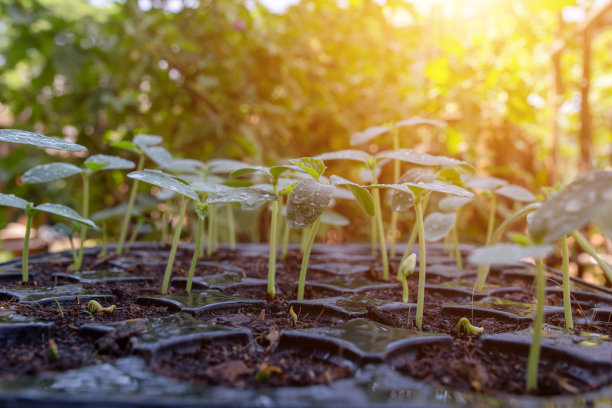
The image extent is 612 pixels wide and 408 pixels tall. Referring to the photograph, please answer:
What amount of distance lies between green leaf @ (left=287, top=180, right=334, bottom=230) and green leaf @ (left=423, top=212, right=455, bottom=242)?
1.12ft

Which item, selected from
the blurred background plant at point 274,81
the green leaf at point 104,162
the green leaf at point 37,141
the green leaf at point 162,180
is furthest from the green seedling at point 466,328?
the blurred background plant at point 274,81

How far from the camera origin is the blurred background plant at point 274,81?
1.98 meters

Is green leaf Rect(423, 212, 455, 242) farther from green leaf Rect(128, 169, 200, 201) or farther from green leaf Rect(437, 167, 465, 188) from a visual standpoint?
green leaf Rect(128, 169, 200, 201)

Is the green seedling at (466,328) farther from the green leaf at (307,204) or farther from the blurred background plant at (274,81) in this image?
the blurred background plant at (274,81)

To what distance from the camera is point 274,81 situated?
2168 millimetres

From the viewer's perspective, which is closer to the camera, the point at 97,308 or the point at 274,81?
the point at 97,308

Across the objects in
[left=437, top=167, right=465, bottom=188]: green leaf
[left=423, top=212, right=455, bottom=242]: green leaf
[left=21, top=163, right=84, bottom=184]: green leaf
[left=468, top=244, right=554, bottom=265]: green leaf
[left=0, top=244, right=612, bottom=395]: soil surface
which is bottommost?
[left=0, top=244, right=612, bottom=395]: soil surface

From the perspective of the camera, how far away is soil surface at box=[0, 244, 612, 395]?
0.44 m

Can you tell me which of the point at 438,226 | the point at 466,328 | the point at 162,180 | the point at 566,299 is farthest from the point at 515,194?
the point at 162,180

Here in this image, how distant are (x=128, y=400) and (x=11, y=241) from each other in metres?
4.91

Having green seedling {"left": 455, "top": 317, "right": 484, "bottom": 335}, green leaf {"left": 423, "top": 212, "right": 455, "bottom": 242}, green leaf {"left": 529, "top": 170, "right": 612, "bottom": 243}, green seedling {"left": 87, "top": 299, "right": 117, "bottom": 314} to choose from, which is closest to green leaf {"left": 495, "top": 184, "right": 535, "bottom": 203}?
green leaf {"left": 423, "top": 212, "right": 455, "bottom": 242}

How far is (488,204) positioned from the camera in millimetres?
2398

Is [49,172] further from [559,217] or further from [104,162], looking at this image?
[559,217]

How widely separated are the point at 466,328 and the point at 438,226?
32cm
